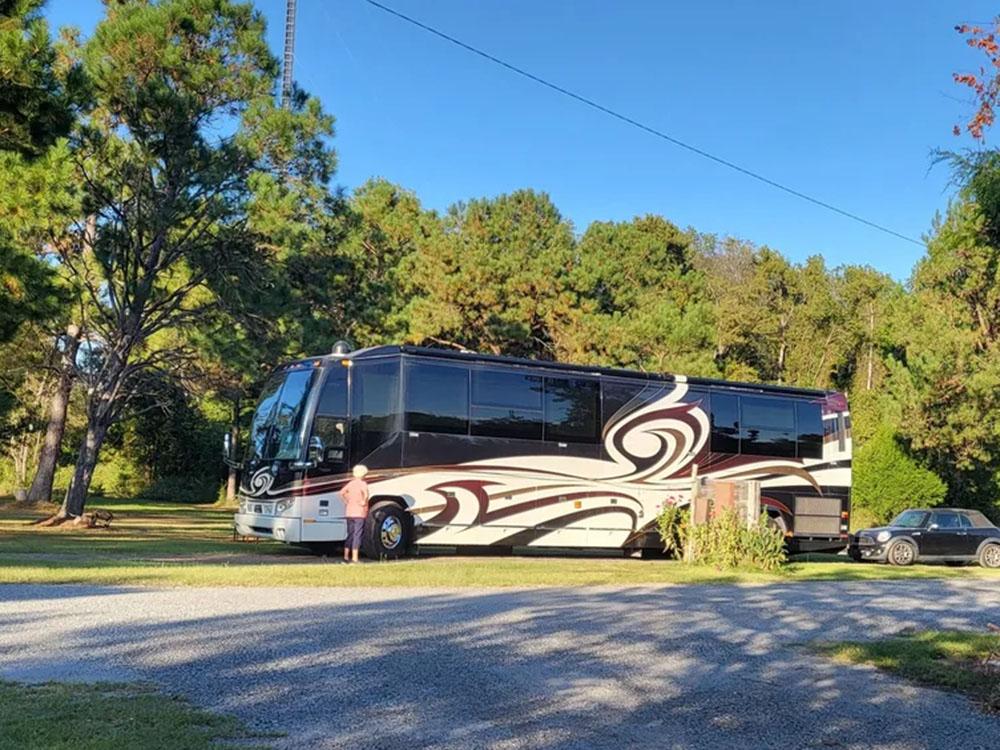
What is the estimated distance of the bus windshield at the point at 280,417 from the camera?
1775 centimetres

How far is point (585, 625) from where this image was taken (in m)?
9.37

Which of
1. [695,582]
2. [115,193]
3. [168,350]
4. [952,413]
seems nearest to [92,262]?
[115,193]

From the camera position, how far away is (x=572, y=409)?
20.3 meters

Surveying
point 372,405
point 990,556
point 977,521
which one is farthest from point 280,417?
point 990,556

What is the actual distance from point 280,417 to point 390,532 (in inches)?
119

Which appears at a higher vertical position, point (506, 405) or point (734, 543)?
point (506, 405)

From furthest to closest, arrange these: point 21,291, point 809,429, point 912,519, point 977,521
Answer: point 977,521, point 912,519, point 809,429, point 21,291

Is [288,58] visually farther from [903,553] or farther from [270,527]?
[903,553]

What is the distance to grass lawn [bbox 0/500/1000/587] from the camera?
1268 cm

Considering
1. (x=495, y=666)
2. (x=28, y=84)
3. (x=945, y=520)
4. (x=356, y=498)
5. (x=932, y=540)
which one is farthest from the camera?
(x=945, y=520)

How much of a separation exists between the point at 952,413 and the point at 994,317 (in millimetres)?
4257

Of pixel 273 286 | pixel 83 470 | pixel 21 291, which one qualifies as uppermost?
pixel 273 286

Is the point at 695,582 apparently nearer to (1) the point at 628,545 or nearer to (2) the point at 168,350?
(1) the point at 628,545

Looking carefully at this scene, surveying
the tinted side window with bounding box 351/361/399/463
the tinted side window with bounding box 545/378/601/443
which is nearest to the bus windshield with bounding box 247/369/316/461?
the tinted side window with bounding box 351/361/399/463
